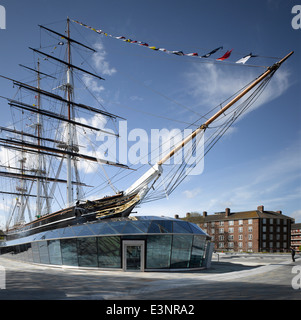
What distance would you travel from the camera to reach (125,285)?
14367mm

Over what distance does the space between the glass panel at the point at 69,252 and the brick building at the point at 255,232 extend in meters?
63.9

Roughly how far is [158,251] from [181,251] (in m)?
1.74

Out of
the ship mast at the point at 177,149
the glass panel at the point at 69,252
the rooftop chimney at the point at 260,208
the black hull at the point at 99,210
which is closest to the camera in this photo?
the ship mast at the point at 177,149

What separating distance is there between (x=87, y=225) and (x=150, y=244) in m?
5.42

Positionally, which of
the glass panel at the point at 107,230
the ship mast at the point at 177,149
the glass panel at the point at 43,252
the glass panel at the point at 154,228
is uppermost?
the ship mast at the point at 177,149

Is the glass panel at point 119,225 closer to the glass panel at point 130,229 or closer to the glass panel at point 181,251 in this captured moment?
the glass panel at point 130,229

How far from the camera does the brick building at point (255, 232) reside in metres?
82.1

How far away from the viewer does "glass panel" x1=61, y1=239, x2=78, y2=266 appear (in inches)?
904

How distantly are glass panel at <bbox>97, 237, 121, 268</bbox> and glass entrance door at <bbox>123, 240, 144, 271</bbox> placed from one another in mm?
526

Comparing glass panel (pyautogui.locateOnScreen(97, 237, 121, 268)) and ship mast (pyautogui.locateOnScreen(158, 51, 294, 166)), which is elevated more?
ship mast (pyautogui.locateOnScreen(158, 51, 294, 166))

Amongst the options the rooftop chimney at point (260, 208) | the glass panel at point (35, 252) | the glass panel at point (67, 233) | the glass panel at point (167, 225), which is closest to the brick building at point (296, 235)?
the rooftop chimney at point (260, 208)

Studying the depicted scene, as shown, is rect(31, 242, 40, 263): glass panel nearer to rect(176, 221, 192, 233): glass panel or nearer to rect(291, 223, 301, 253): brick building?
rect(176, 221, 192, 233): glass panel

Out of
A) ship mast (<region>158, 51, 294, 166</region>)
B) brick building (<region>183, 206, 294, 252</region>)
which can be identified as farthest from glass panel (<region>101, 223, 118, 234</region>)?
brick building (<region>183, 206, 294, 252</region>)
